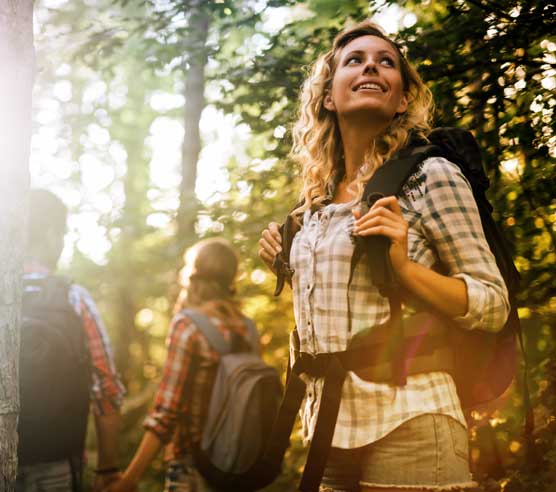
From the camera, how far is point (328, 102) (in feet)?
10.1

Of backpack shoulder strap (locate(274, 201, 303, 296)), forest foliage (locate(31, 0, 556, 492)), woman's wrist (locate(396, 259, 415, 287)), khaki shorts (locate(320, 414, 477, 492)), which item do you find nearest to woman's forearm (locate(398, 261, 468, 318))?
woman's wrist (locate(396, 259, 415, 287))

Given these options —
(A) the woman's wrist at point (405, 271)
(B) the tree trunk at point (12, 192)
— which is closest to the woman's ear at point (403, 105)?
(A) the woman's wrist at point (405, 271)

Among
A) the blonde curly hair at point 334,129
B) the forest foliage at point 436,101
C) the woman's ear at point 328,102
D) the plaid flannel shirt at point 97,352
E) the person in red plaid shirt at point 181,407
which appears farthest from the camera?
Answer: the person in red plaid shirt at point 181,407

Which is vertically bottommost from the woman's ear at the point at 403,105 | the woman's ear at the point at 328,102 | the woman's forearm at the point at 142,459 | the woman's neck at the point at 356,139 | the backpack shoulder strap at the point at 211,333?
the woman's forearm at the point at 142,459

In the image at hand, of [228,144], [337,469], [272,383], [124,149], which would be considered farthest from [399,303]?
[124,149]

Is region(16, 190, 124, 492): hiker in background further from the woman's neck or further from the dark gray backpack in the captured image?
the woman's neck

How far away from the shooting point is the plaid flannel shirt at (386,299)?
2230 mm

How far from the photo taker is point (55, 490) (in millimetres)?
3812

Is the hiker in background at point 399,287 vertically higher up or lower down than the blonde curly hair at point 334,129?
lower down

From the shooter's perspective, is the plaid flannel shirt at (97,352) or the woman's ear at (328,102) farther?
the plaid flannel shirt at (97,352)

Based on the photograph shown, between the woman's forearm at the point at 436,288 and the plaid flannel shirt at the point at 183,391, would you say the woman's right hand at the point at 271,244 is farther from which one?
the plaid flannel shirt at the point at 183,391

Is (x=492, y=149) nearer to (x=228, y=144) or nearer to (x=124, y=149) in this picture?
(x=228, y=144)

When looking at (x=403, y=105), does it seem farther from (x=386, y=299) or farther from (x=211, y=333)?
(x=211, y=333)

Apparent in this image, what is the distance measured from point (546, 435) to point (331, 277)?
5.61 ft
